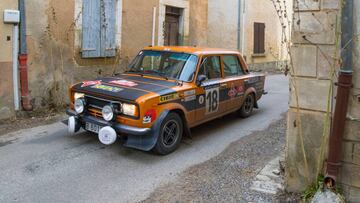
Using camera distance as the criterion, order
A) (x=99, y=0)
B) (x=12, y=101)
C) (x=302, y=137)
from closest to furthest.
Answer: (x=302, y=137), (x=12, y=101), (x=99, y=0)

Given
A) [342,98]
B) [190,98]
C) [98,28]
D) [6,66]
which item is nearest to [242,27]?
[98,28]

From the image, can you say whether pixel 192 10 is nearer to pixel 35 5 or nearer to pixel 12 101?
pixel 35 5

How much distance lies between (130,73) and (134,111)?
1.67 metres

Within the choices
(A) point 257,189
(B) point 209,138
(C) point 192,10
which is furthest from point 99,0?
(A) point 257,189

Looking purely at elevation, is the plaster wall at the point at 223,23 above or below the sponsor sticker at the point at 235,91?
above

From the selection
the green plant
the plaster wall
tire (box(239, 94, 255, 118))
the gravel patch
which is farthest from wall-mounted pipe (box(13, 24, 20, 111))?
the plaster wall

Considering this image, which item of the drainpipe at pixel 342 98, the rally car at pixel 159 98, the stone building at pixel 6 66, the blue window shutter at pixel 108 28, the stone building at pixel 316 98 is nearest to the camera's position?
the drainpipe at pixel 342 98

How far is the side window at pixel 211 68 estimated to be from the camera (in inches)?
263

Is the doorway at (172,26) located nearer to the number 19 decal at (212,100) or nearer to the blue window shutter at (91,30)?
the blue window shutter at (91,30)

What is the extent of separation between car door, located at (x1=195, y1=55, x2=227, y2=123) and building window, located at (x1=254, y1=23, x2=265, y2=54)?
1186 centimetres

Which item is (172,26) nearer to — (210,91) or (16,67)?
(16,67)

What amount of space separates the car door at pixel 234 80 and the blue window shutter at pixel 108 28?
3.67 m

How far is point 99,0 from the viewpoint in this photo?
958 cm

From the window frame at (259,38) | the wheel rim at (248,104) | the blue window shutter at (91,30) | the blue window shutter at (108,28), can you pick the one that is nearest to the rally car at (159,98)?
the wheel rim at (248,104)
